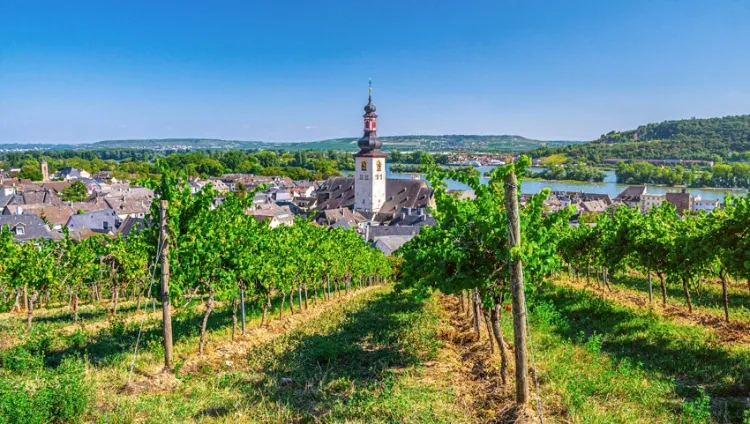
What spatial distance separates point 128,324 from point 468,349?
10.8 m

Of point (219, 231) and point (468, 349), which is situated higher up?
point (219, 231)

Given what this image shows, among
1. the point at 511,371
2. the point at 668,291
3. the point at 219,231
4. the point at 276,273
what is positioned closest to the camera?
the point at 511,371

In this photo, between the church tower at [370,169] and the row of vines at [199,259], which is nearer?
the row of vines at [199,259]

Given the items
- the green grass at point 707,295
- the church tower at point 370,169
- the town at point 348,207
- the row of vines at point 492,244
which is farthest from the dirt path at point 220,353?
the church tower at point 370,169

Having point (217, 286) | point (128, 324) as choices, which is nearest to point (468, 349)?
point (217, 286)

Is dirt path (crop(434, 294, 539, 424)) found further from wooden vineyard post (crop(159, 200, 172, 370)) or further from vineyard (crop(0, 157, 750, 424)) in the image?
wooden vineyard post (crop(159, 200, 172, 370))

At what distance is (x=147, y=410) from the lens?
759cm

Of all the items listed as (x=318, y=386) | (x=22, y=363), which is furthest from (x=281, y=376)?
(x=22, y=363)

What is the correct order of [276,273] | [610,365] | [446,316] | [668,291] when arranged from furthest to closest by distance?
[668,291], [446,316], [276,273], [610,365]

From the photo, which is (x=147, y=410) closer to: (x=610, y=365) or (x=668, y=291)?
(x=610, y=365)

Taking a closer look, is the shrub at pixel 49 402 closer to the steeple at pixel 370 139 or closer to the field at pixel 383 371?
the field at pixel 383 371

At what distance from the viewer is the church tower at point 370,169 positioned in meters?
74.5

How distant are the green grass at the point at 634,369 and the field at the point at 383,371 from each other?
39 mm

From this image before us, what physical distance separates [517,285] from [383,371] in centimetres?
367
